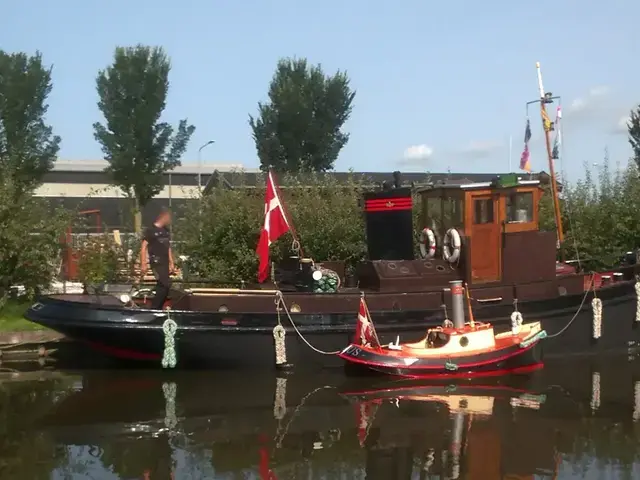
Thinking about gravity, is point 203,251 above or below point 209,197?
below

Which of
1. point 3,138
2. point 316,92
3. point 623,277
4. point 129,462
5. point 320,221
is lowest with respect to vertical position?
point 129,462

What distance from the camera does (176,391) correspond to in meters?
9.43

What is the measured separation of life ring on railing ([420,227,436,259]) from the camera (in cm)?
1145

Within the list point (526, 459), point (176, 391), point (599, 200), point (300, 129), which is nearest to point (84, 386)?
point (176, 391)

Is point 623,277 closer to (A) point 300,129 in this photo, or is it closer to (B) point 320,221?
(B) point 320,221

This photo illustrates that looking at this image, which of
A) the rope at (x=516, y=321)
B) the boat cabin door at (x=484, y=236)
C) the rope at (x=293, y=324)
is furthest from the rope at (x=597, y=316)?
the rope at (x=293, y=324)

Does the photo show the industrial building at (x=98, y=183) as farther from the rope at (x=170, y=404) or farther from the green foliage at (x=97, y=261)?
the rope at (x=170, y=404)

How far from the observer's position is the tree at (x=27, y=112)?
952 inches

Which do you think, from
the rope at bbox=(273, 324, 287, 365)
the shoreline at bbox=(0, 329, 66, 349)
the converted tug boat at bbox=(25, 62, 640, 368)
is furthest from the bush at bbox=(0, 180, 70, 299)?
the rope at bbox=(273, 324, 287, 365)

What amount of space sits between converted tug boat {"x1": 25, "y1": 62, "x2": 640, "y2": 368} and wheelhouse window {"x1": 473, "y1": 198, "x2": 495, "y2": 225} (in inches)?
0.6

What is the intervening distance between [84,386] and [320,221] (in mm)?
6696

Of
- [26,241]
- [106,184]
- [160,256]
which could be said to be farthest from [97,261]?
[106,184]

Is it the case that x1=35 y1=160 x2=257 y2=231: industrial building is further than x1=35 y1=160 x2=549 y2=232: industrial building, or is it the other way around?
x1=35 y1=160 x2=257 y2=231: industrial building

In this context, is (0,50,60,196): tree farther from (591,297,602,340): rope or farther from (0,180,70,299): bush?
(591,297,602,340): rope
